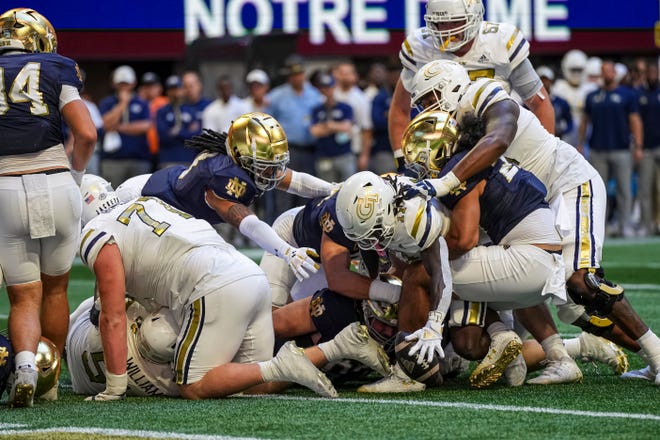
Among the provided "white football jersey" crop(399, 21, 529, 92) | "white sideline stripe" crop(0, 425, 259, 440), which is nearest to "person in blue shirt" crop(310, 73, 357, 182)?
"white football jersey" crop(399, 21, 529, 92)

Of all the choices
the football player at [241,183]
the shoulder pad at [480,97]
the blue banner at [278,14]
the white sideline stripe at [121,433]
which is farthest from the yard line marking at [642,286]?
the blue banner at [278,14]

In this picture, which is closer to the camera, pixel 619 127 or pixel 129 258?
pixel 129 258

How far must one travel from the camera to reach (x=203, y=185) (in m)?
5.95

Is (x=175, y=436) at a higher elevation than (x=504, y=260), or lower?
lower

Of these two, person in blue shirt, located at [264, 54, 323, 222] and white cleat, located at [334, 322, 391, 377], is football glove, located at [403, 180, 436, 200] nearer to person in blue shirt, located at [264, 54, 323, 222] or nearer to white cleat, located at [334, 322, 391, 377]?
white cleat, located at [334, 322, 391, 377]

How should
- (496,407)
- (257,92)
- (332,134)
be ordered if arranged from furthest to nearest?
(257,92)
(332,134)
(496,407)

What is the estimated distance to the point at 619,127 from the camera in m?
14.2

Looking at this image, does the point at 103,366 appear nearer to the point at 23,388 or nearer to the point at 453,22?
the point at 23,388

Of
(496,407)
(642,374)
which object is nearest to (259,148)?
(496,407)

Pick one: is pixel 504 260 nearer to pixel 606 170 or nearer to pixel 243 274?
pixel 243 274

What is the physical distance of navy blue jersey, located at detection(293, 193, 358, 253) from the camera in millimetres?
5805

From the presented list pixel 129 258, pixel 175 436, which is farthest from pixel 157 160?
pixel 175 436

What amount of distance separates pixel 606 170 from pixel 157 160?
5049 millimetres

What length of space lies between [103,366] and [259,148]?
1208mm
